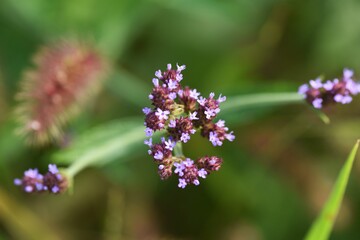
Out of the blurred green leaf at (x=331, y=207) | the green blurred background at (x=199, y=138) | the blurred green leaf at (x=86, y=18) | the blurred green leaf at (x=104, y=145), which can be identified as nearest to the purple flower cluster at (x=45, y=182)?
the blurred green leaf at (x=104, y=145)

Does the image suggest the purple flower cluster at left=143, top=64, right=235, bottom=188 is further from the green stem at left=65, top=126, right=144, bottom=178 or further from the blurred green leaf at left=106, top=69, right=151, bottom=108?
the blurred green leaf at left=106, top=69, right=151, bottom=108

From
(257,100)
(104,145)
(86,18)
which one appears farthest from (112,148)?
(86,18)

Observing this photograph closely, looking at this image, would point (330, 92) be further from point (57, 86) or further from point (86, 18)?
point (86, 18)

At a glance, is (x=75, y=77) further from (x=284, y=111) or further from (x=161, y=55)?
(x=284, y=111)

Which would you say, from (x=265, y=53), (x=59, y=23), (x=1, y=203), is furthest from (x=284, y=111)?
(x=1, y=203)

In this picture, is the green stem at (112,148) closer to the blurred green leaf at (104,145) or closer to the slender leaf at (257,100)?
the blurred green leaf at (104,145)

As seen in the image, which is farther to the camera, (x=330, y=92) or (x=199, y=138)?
(x=199, y=138)
